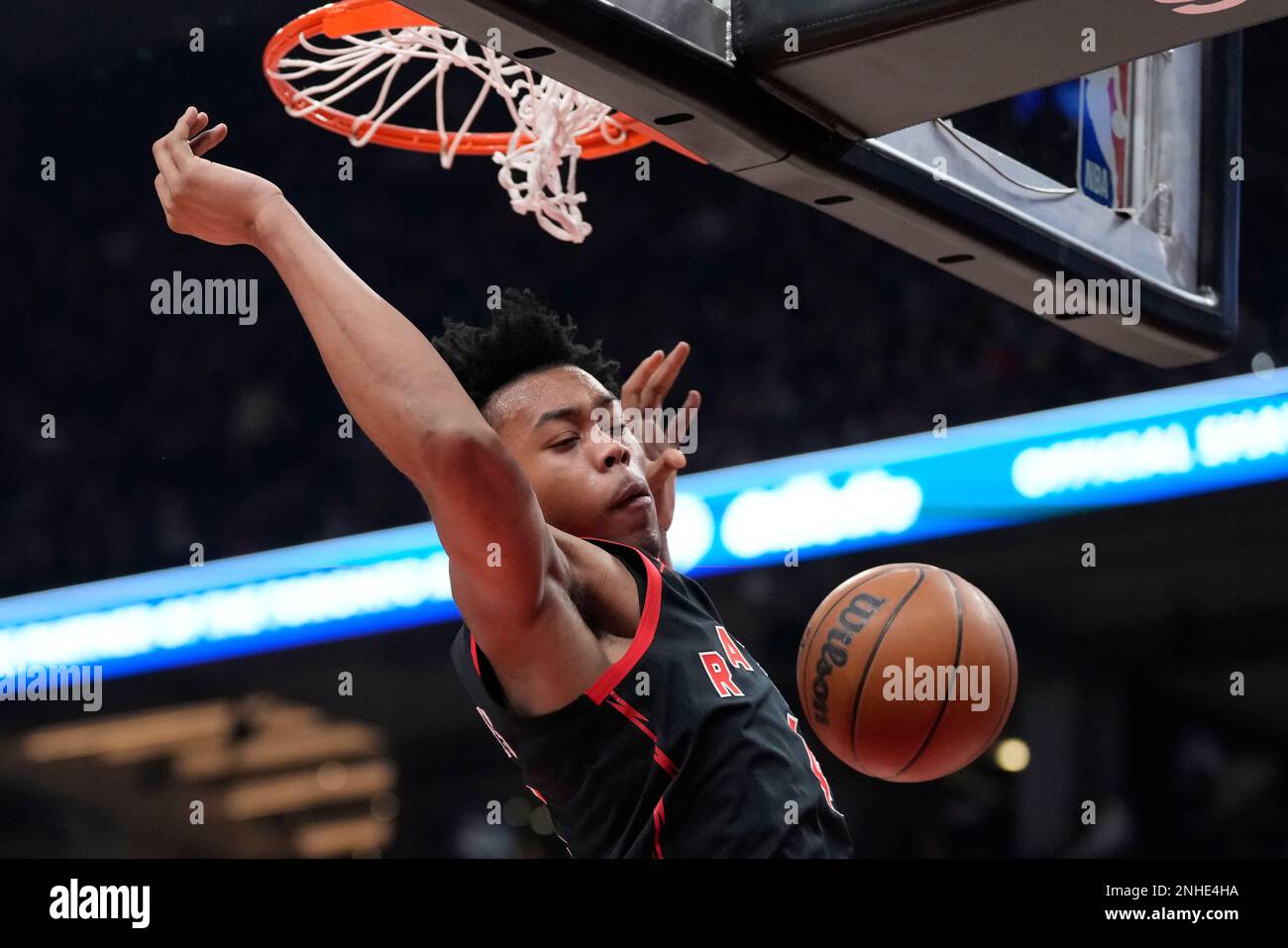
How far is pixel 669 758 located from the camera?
1.88 m

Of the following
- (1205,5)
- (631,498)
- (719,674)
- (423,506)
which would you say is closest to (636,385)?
(631,498)

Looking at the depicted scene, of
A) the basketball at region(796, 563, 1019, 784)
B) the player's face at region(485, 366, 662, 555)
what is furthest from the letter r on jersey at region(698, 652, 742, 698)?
the basketball at region(796, 563, 1019, 784)

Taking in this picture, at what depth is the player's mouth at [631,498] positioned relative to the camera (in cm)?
208

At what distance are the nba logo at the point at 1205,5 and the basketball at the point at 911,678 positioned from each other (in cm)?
104

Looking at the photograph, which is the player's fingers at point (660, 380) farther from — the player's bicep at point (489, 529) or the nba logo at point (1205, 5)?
the nba logo at point (1205, 5)

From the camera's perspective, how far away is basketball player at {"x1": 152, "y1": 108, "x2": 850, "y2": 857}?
1633mm

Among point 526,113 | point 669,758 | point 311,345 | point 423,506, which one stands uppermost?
point 526,113

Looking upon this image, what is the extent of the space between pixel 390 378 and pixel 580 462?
1.62 feet

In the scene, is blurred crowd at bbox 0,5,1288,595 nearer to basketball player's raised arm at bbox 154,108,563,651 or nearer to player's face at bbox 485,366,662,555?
player's face at bbox 485,366,662,555

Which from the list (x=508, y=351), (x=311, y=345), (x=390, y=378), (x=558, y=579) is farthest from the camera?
(x=311, y=345)

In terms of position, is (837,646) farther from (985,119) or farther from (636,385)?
(985,119)

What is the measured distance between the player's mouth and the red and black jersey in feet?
0.56

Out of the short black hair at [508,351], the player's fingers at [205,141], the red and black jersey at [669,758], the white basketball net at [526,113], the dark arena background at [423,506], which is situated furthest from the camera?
the dark arena background at [423,506]

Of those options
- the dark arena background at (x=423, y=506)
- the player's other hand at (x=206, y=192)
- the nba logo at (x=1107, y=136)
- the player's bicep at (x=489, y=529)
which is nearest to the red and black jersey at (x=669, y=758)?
the player's bicep at (x=489, y=529)
